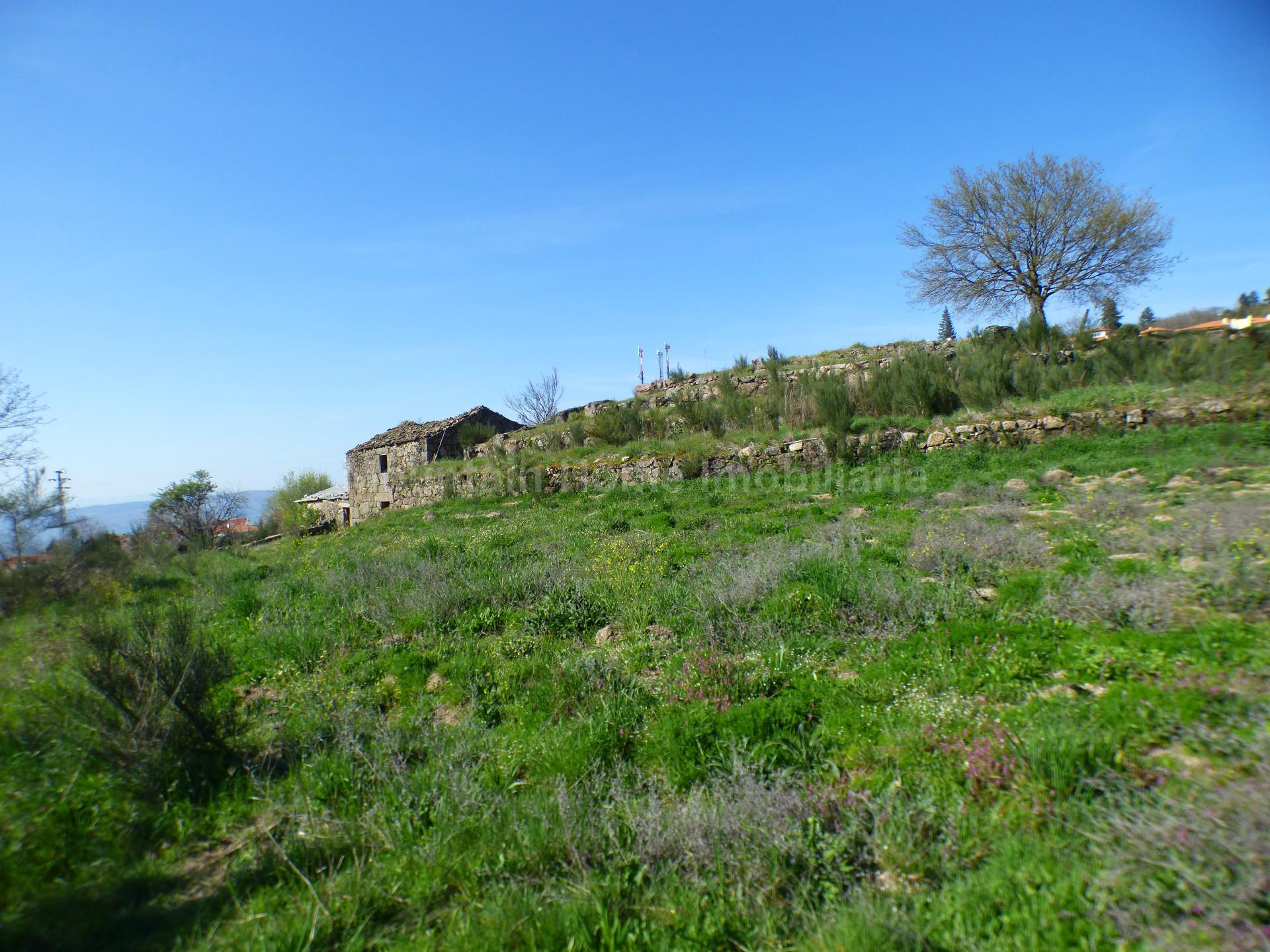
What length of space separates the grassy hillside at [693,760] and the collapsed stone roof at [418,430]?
20988mm

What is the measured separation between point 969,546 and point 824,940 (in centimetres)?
464

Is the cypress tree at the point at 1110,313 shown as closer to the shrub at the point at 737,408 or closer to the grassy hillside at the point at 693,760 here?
the shrub at the point at 737,408

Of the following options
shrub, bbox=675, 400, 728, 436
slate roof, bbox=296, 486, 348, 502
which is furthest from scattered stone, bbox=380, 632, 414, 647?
slate roof, bbox=296, 486, 348, 502

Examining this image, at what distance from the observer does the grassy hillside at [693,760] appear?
2459mm

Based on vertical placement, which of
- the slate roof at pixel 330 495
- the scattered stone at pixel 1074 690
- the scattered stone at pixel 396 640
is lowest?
the scattered stone at pixel 1074 690

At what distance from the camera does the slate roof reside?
33219 millimetres

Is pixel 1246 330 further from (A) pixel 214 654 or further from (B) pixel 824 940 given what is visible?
(A) pixel 214 654

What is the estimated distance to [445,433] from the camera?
86.6 feet

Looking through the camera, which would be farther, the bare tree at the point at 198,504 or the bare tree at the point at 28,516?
the bare tree at the point at 198,504

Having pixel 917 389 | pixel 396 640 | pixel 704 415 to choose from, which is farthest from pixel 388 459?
pixel 396 640

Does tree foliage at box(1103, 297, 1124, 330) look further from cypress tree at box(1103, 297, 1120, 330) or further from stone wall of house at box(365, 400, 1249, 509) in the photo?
stone wall of house at box(365, 400, 1249, 509)

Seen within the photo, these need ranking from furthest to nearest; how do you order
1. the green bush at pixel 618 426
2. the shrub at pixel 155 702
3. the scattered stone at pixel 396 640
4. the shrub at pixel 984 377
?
the green bush at pixel 618 426
the shrub at pixel 984 377
the scattered stone at pixel 396 640
the shrub at pixel 155 702

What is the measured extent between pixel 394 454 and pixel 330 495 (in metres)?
8.94

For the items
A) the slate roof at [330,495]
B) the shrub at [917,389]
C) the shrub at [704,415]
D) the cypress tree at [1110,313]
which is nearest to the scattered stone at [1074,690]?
the shrub at [917,389]
